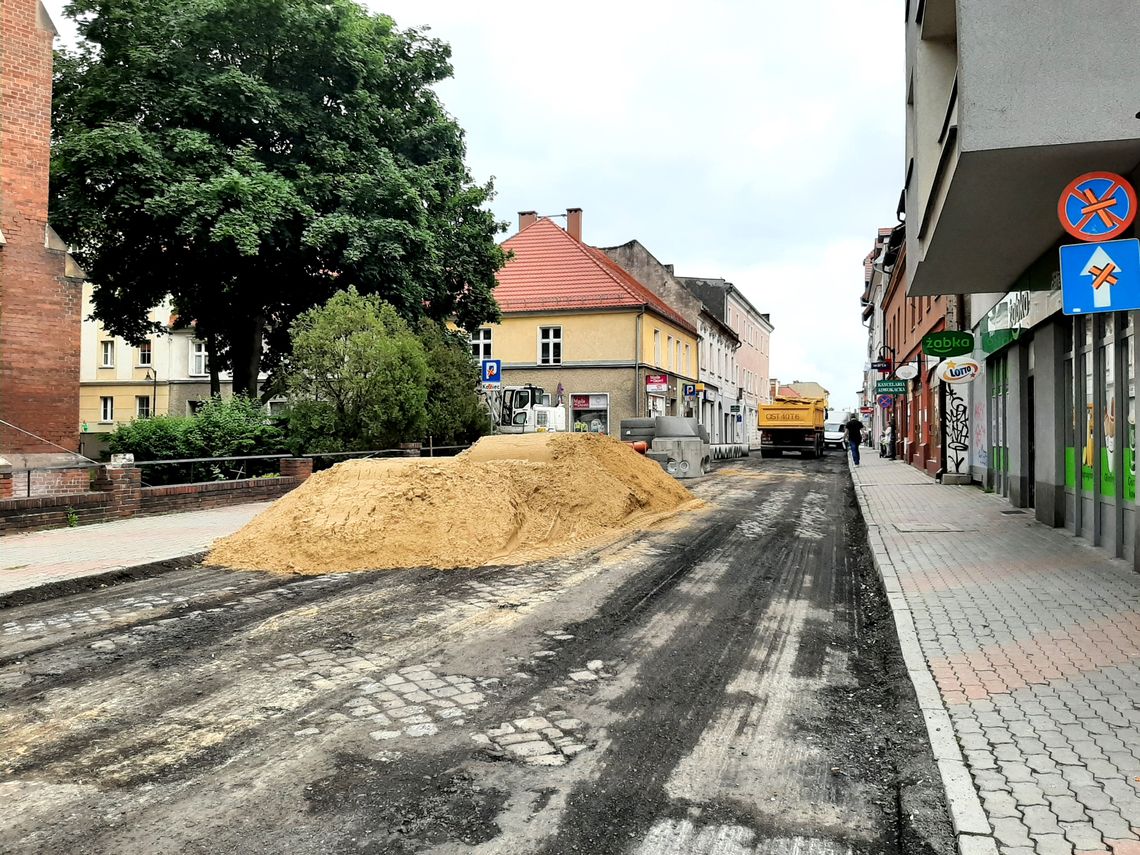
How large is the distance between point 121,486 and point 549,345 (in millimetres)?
27522

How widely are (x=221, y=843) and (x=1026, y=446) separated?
48.5 feet

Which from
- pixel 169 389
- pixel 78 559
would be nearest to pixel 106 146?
pixel 78 559

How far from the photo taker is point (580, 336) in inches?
1526

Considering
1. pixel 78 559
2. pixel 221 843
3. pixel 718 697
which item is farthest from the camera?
pixel 78 559

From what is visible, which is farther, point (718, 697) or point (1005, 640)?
point (1005, 640)

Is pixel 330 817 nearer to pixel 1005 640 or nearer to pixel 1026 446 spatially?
pixel 1005 640

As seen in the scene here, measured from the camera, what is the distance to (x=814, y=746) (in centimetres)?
415

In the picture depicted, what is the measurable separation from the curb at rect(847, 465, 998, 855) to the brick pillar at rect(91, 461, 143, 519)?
1103cm

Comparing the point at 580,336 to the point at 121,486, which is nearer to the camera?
the point at 121,486

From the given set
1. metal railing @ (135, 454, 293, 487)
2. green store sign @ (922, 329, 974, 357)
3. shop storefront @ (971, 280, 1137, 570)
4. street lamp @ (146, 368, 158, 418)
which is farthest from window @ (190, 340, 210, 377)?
shop storefront @ (971, 280, 1137, 570)

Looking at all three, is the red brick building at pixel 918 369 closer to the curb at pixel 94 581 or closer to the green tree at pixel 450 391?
the green tree at pixel 450 391

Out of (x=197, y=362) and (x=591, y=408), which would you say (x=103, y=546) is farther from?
(x=197, y=362)

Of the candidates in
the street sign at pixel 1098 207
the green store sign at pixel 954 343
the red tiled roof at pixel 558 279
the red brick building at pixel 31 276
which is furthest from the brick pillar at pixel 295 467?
the red tiled roof at pixel 558 279

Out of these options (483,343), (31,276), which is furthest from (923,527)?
(483,343)
